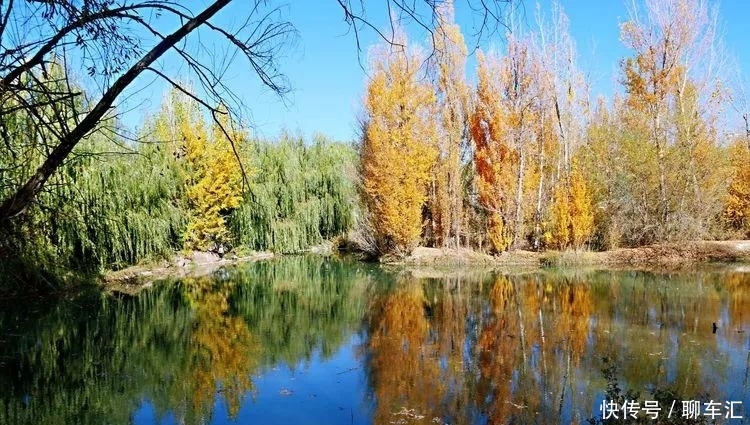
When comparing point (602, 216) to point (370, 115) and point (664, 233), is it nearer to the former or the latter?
point (664, 233)

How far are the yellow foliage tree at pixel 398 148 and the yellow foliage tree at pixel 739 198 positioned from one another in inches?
455

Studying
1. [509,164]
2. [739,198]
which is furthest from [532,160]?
[739,198]

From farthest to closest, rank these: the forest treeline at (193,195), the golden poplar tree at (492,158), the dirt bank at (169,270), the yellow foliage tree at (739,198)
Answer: the yellow foliage tree at (739,198)
the golden poplar tree at (492,158)
the dirt bank at (169,270)
the forest treeline at (193,195)

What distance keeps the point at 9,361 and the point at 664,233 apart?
19.1 m

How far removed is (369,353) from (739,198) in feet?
64.2

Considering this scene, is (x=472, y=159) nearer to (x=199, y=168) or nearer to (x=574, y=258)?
(x=574, y=258)

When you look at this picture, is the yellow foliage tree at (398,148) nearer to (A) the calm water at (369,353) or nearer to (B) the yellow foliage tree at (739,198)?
(A) the calm water at (369,353)

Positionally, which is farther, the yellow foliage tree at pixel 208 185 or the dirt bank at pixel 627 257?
the yellow foliage tree at pixel 208 185

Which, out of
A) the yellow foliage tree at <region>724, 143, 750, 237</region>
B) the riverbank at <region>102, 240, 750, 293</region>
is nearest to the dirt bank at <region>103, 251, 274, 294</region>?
the riverbank at <region>102, 240, 750, 293</region>

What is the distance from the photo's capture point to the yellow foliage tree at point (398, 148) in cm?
1911

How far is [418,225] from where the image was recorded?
1948 cm

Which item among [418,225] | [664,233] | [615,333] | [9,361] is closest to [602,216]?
[664,233]

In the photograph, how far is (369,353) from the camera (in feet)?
27.2

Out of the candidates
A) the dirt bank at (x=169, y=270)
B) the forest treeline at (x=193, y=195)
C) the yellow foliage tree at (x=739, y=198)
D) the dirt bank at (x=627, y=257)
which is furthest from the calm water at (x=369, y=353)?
the yellow foliage tree at (x=739, y=198)
